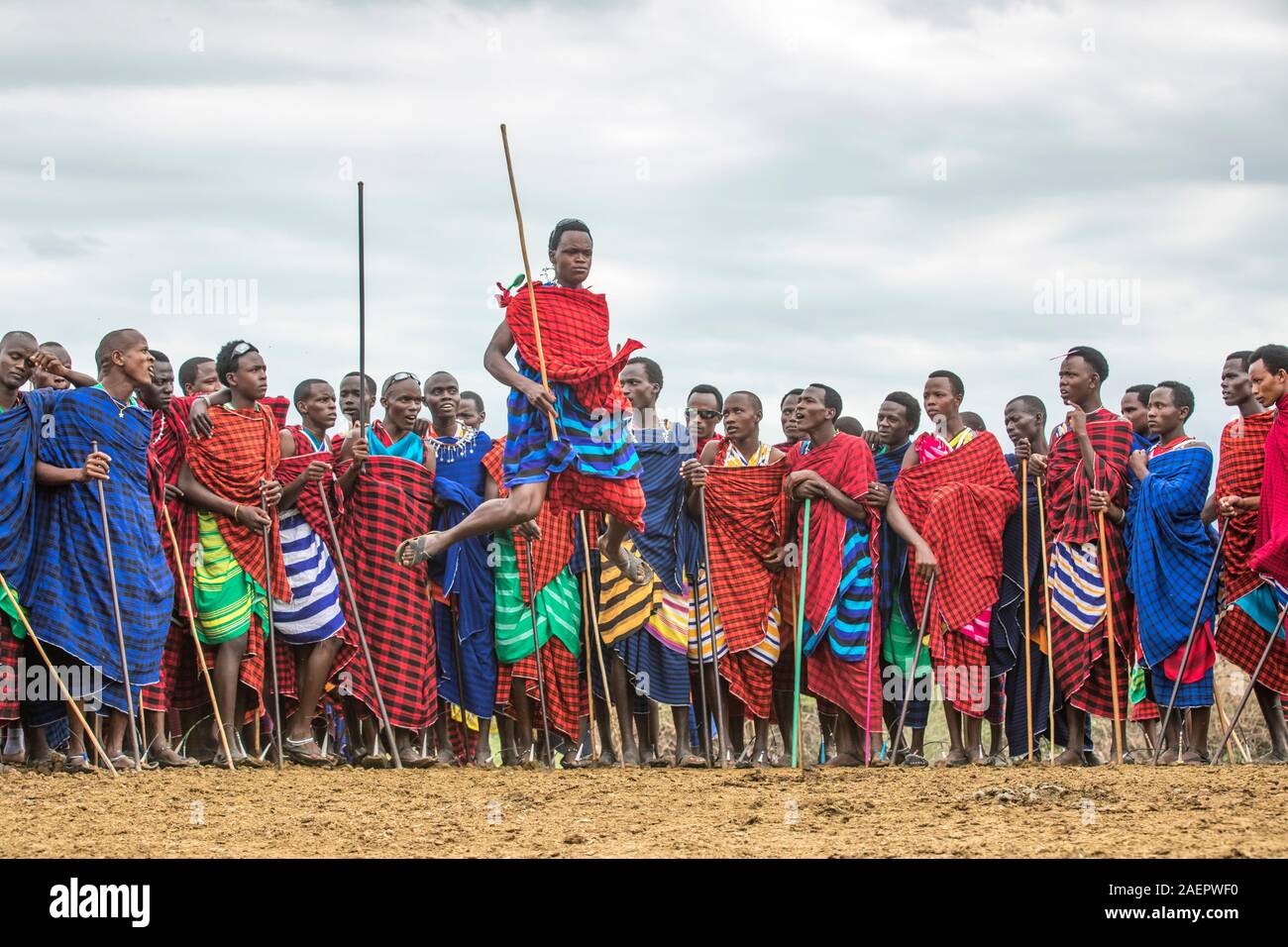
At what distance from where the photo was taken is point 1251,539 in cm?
1186

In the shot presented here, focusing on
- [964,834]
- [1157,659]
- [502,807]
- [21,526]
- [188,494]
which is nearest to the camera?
[964,834]

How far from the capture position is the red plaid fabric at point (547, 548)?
12078 mm

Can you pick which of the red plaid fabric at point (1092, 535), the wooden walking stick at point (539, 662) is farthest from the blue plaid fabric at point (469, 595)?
the red plaid fabric at point (1092, 535)

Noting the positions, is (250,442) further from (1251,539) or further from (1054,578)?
(1251,539)

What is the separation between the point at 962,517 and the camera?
12055 millimetres

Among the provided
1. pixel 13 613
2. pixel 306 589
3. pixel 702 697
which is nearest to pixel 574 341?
pixel 306 589

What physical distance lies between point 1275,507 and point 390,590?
261 inches

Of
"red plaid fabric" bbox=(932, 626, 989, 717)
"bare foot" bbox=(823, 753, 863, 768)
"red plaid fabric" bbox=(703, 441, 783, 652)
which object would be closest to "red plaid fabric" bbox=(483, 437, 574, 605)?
"red plaid fabric" bbox=(703, 441, 783, 652)

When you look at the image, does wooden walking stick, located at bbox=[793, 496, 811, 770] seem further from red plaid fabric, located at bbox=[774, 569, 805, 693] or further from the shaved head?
the shaved head

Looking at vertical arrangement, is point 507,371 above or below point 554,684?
above

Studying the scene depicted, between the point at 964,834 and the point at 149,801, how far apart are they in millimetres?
4597

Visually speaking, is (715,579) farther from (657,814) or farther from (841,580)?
(657,814)

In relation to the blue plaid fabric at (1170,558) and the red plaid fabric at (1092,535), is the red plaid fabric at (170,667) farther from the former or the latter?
the blue plaid fabric at (1170,558)

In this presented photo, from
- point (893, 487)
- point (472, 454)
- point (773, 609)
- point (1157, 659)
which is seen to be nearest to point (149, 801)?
point (472, 454)
